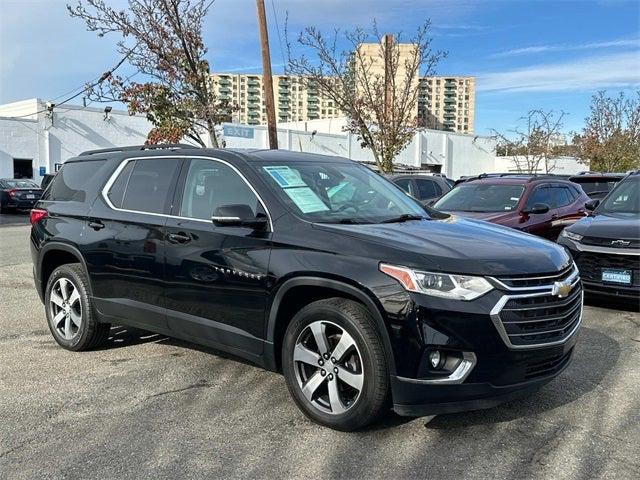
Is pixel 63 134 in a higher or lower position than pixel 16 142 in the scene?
higher

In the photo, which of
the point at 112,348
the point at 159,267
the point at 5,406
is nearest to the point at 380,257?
the point at 159,267

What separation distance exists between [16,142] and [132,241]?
96.8 feet

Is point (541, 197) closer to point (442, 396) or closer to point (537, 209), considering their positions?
point (537, 209)

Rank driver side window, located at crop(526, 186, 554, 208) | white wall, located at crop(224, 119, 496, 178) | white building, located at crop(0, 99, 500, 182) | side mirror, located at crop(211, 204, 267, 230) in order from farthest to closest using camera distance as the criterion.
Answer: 1. white wall, located at crop(224, 119, 496, 178)
2. white building, located at crop(0, 99, 500, 182)
3. driver side window, located at crop(526, 186, 554, 208)
4. side mirror, located at crop(211, 204, 267, 230)

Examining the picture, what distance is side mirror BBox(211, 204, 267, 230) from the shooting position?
13.2 ft

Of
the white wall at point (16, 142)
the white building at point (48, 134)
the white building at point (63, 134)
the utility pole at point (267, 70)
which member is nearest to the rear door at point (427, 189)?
the utility pole at point (267, 70)

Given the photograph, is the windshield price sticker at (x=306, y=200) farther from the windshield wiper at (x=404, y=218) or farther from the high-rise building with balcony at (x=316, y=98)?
the high-rise building with balcony at (x=316, y=98)

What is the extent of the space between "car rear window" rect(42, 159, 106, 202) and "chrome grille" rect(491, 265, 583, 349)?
3877mm

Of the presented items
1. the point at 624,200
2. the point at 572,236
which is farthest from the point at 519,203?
the point at 572,236

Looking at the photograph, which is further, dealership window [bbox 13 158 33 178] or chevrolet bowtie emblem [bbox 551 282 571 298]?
dealership window [bbox 13 158 33 178]

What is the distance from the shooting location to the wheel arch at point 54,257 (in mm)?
5402

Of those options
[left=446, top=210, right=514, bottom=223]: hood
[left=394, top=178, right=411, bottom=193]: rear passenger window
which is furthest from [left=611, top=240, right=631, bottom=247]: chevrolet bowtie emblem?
[left=394, top=178, right=411, bottom=193]: rear passenger window

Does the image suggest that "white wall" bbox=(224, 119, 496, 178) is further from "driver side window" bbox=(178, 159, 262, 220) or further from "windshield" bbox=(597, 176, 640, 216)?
"driver side window" bbox=(178, 159, 262, 220)

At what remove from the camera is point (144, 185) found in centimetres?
505
